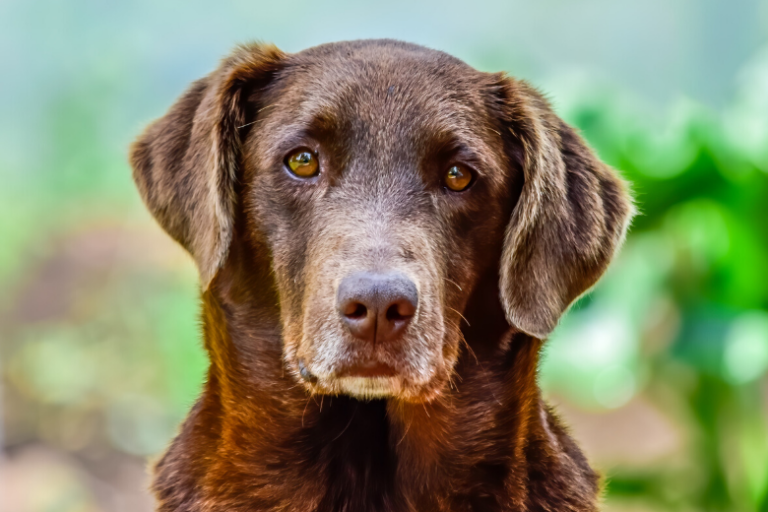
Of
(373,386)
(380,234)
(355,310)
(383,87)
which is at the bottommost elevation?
(373,386)

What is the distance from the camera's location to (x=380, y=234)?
2375 mm

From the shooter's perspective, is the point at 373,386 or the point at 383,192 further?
the point at 383,192

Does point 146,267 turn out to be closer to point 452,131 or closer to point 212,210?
point 212,210

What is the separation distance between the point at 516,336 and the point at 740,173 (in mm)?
2597

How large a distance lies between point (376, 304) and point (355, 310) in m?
0.07

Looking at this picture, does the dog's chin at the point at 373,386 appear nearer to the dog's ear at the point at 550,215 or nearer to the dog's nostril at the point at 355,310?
the dog's nostril at the point at 355,310

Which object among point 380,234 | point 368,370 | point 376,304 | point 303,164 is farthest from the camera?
point 303,164

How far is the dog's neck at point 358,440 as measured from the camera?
8.57 feet

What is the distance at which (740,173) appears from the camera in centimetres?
471

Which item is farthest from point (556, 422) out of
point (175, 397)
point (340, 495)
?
point (175, 397)

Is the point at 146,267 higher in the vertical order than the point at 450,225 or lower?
lower

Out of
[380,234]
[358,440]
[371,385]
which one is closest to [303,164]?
[380,234]

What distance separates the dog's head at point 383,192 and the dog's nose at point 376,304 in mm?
18

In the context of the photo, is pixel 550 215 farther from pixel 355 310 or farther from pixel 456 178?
pixel 355 310
